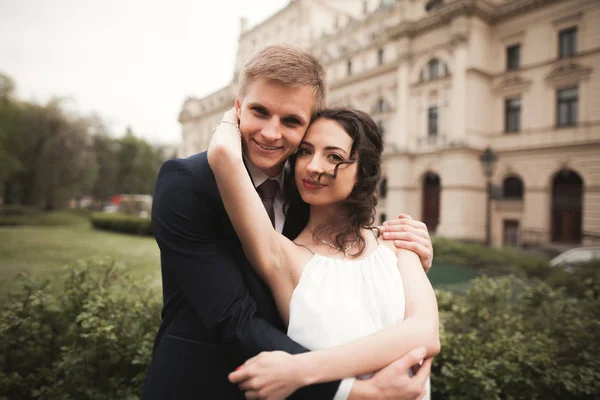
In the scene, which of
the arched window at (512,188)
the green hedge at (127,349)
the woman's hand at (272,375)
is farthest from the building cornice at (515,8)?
the woman's hand at (272,375)

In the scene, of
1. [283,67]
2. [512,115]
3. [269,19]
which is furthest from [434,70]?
[269,19]

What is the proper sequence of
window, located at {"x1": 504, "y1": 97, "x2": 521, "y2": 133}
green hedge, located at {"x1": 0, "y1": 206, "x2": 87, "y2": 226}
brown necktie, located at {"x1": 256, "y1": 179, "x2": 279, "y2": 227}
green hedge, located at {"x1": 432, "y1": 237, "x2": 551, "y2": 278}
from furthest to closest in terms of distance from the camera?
1. window, located at {"x1": 504, "y1": 97, "x2": 521, "y2": 133}
2. green hedge, located at {"x1": 0, "y1": 206, "x2": 87, "y2": 226}
3. green hedge, located at {"x1": 432, "y1": 237, "x2": 551, "y2": 278}
4. brown necktie, located at {"x1": 256, "y1": 179, "x2": 279, "y2": 227}

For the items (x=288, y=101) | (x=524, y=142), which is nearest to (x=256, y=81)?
(x=288, y=101)

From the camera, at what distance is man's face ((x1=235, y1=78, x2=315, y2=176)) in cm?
185

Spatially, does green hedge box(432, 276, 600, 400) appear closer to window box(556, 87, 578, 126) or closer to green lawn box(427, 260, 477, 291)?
green lawn box(427, 260, 477, 291)

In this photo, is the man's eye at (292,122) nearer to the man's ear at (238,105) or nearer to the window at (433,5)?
the man's ear at (238,105)

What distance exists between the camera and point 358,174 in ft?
6.96

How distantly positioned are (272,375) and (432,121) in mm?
25443

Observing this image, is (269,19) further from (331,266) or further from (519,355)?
(331,266)

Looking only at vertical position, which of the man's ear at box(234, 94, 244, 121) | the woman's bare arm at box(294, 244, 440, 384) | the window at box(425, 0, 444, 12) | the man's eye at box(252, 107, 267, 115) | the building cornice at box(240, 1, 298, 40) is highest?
the building cornice at box(240, 1, 298, 40)

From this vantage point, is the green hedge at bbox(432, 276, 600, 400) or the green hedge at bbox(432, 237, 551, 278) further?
the green hedge at bbox(432, 237, 551, 278)

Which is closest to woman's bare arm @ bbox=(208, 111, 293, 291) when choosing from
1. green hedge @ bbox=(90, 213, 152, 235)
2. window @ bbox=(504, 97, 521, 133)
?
green hedge @ bbox=(90, 213, 152, 235)

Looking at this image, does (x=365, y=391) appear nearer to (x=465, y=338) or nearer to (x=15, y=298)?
(x=465, y=338)

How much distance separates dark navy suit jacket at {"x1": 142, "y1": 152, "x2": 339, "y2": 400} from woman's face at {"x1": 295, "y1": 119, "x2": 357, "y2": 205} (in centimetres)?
53
